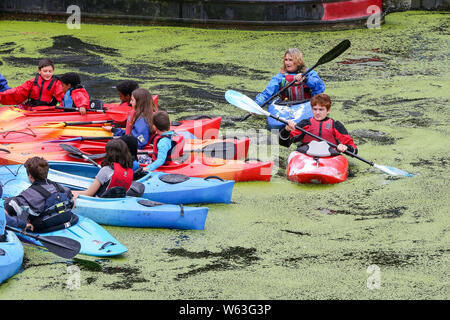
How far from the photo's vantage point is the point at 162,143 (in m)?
5.73

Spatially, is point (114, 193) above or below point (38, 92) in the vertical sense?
below

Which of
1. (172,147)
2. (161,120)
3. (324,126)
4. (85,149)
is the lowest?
(85,149)

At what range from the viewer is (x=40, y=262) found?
453cm

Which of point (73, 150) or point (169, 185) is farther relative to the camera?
point (73, 150)

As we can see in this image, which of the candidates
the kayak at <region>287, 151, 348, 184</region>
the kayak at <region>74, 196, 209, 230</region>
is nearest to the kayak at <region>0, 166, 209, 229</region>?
the kayak at <region>74, 196, 209, 230</region>

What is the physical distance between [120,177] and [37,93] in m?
2.40

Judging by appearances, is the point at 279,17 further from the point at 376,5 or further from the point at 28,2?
the point at 28,2

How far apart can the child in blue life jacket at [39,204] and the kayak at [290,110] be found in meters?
3.05

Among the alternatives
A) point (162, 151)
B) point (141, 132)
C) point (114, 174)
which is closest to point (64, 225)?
point (114, 174)

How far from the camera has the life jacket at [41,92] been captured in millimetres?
7102

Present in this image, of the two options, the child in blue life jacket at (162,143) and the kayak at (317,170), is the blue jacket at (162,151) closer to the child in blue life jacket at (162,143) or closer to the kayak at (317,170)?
the child in blue life jacket at (162,143)

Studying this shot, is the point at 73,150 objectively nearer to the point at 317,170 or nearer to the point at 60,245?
the point at 60,245

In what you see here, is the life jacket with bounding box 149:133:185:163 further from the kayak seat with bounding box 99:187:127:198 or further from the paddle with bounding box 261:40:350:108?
the paddle with bounding box 261:40:350:108

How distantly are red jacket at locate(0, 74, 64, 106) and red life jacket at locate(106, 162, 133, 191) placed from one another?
229 cm
